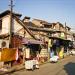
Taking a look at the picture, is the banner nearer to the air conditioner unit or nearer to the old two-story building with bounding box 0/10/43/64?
the air conditioner unit

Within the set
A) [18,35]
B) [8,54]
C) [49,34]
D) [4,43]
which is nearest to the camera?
[8,54]

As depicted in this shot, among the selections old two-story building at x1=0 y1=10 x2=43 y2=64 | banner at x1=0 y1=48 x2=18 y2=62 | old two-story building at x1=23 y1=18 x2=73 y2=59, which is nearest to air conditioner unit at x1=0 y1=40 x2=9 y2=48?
old two-story building at x1=0 y1=10 x2=43 y2=64

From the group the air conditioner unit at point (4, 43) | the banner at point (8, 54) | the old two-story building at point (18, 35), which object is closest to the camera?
the banner at point (8, 54)

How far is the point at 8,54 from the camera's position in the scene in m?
28.2

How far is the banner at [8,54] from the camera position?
2725 centimetres

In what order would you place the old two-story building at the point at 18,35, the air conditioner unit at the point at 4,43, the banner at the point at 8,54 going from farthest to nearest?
the old two-story building at the point at 18,35, the air conditioner unit at the point at 4,43, the banner at the point at 8,54

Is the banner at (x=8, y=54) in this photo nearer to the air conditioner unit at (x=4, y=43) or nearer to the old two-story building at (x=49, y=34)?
the air conditioner unit at (x=4, y=43)

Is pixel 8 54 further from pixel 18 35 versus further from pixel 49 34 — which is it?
pixel 49 34

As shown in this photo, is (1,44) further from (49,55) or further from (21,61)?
(49,55)

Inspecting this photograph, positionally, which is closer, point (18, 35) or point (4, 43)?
point (4, 43)

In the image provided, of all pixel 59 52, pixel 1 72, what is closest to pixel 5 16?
pixel 1 72

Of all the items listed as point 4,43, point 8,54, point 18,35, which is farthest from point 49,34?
point 8,54

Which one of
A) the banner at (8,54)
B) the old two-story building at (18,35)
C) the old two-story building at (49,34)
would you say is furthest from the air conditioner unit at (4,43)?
the old two-story building at (49,34)

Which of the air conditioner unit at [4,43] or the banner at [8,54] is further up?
the air conditioner unit at [4,43]
